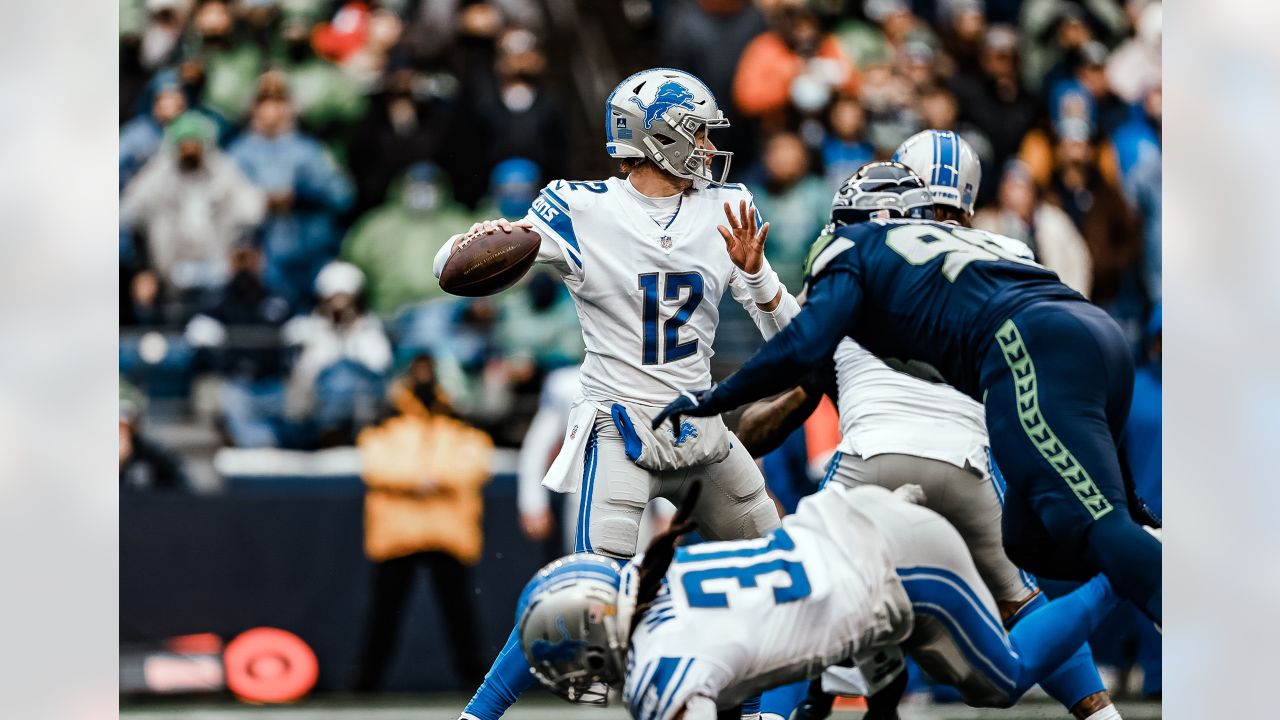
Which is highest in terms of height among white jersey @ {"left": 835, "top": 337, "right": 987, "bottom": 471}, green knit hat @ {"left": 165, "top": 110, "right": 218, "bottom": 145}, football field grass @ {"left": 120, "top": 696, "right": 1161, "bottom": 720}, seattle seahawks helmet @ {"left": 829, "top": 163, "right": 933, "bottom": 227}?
green knit hat @ {"left": 165, "top": 110, "right": 218, "bottom": 145}

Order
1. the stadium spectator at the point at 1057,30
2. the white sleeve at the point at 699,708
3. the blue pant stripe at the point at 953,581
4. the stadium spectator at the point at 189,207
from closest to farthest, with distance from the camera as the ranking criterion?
the white sleeve at the point at 699,708 < the blue pant stripe at the point at 953,581 < the stadium spectator at the point at 189,207 < the stadium spectator at the point at 1057,30

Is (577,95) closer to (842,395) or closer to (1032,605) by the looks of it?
(842,395)

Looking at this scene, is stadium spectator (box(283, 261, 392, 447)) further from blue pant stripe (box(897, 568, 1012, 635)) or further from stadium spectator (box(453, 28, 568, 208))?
blue pant stripe (box(897, 568, 1012, 635))

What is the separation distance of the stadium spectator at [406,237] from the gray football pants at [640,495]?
4060 millimetres

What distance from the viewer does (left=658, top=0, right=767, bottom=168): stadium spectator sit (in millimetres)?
10133

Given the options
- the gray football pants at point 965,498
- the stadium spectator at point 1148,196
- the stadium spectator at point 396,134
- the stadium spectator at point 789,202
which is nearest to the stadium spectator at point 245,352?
the stadium spectator at point 396,134

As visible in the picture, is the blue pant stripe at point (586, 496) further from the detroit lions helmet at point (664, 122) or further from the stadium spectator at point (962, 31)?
the stadium spectator at point (962, 31)

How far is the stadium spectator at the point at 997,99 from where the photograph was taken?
34.1 feet

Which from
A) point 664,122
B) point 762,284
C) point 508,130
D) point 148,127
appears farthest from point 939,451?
point 148,127

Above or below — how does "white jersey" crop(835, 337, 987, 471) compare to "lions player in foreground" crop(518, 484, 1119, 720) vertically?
above

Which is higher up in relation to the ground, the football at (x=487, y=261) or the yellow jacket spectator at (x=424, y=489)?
the football at (x=487, y=261)

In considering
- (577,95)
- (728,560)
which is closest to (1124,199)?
(577,95)

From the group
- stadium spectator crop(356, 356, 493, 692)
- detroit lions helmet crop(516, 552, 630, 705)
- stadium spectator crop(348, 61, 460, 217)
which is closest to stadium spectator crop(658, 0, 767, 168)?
stadium spectator crop(348, 61, 460, 217)

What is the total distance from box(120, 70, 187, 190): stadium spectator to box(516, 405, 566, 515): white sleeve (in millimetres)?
2849
